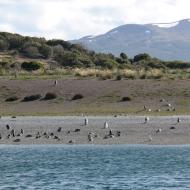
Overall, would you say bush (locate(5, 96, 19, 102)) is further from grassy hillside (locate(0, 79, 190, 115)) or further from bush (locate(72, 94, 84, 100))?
bush (locate(72, 94, 84, 100))

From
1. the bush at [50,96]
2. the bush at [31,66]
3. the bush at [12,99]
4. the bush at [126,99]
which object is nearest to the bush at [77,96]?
the bush at [50,96]

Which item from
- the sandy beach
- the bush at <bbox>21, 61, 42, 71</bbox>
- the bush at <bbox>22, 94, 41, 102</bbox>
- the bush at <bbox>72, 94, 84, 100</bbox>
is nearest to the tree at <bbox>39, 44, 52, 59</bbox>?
the bush at <bbox>21, 61, 42, 71</bbox>

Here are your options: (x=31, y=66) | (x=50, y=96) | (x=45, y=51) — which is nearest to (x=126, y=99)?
(x=50, y=96)

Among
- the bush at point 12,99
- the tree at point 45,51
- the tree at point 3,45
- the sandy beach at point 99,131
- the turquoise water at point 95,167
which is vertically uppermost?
the tree at point 3,45

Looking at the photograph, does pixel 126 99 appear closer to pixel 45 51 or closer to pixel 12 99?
pixel 12 99

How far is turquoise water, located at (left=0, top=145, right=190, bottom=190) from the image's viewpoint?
22906 mm

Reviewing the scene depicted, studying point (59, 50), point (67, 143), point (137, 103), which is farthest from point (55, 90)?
point (59, 50)

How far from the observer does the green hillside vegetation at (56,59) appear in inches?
2672

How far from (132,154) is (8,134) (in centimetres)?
737

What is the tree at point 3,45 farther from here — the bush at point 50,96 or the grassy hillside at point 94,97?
the bush at point 50,96

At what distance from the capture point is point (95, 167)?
26.8m

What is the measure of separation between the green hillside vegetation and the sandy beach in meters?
20.4

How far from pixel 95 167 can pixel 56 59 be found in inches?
2241

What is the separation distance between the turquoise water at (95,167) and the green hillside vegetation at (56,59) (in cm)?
2761
